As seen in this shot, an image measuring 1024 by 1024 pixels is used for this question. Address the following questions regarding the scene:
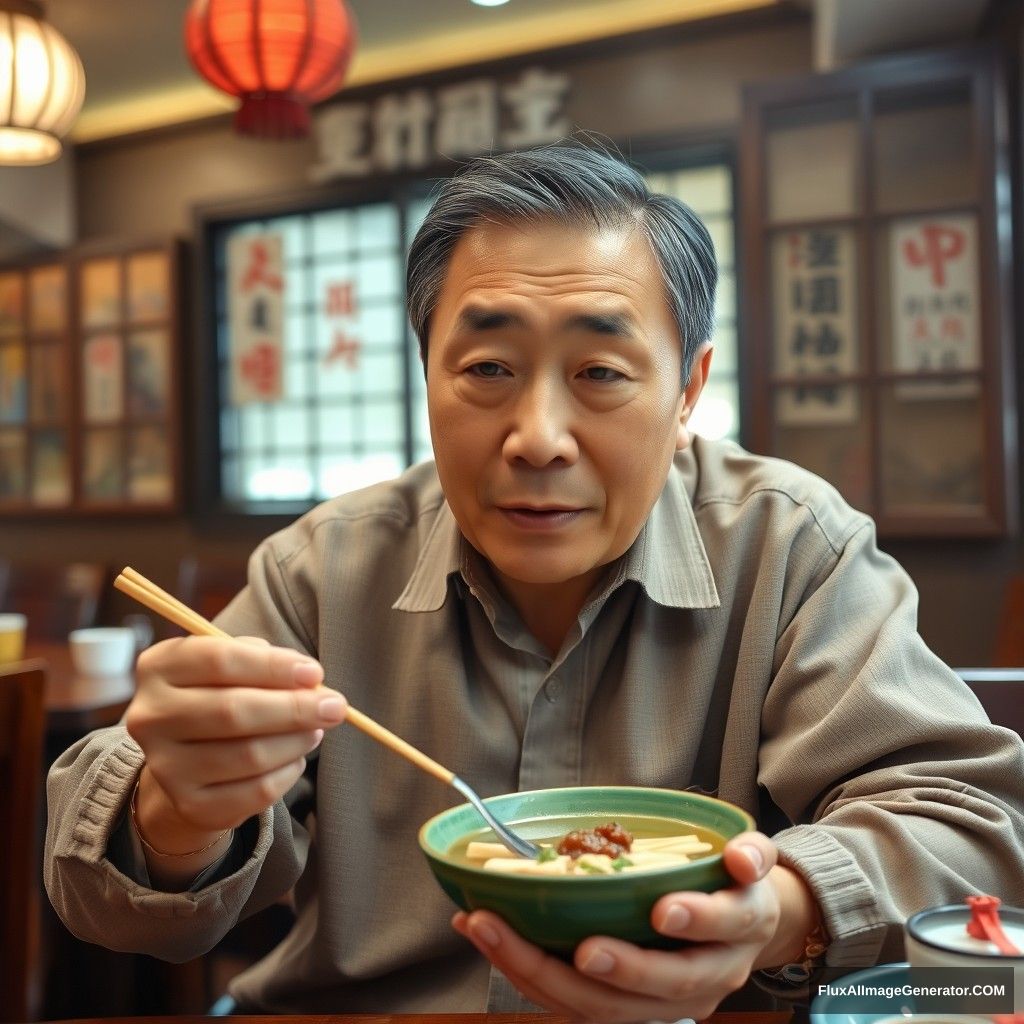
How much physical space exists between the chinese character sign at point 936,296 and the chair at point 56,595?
333 cm

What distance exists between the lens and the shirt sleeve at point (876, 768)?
95 cm

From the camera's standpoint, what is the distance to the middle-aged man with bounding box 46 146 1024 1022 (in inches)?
37.5

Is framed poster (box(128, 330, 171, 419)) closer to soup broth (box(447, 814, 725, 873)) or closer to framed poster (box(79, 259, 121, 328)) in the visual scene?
framed poster (box(79, 259, 121, 328))

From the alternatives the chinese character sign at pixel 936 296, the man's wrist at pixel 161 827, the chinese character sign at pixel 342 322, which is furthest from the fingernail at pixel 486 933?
the chinese character sign at pixel 342 322

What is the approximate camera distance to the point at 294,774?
2.89 ft

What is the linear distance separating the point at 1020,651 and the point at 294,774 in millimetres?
1758

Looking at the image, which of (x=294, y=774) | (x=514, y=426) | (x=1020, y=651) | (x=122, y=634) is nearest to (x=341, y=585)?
(x=514, y=426)

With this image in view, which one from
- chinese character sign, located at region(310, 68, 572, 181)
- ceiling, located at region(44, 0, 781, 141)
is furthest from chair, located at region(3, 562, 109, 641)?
ceiling, located at region(44, 0, 781, 141)

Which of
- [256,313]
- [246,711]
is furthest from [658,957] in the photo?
[256,313]

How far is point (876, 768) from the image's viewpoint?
113 centimetres

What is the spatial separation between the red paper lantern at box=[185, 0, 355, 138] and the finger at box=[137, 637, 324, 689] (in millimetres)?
2823

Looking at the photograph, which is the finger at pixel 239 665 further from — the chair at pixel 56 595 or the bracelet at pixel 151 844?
the chair at pixel 56 595

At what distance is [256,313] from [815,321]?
296 cm

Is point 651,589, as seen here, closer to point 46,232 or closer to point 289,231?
point 289,231
